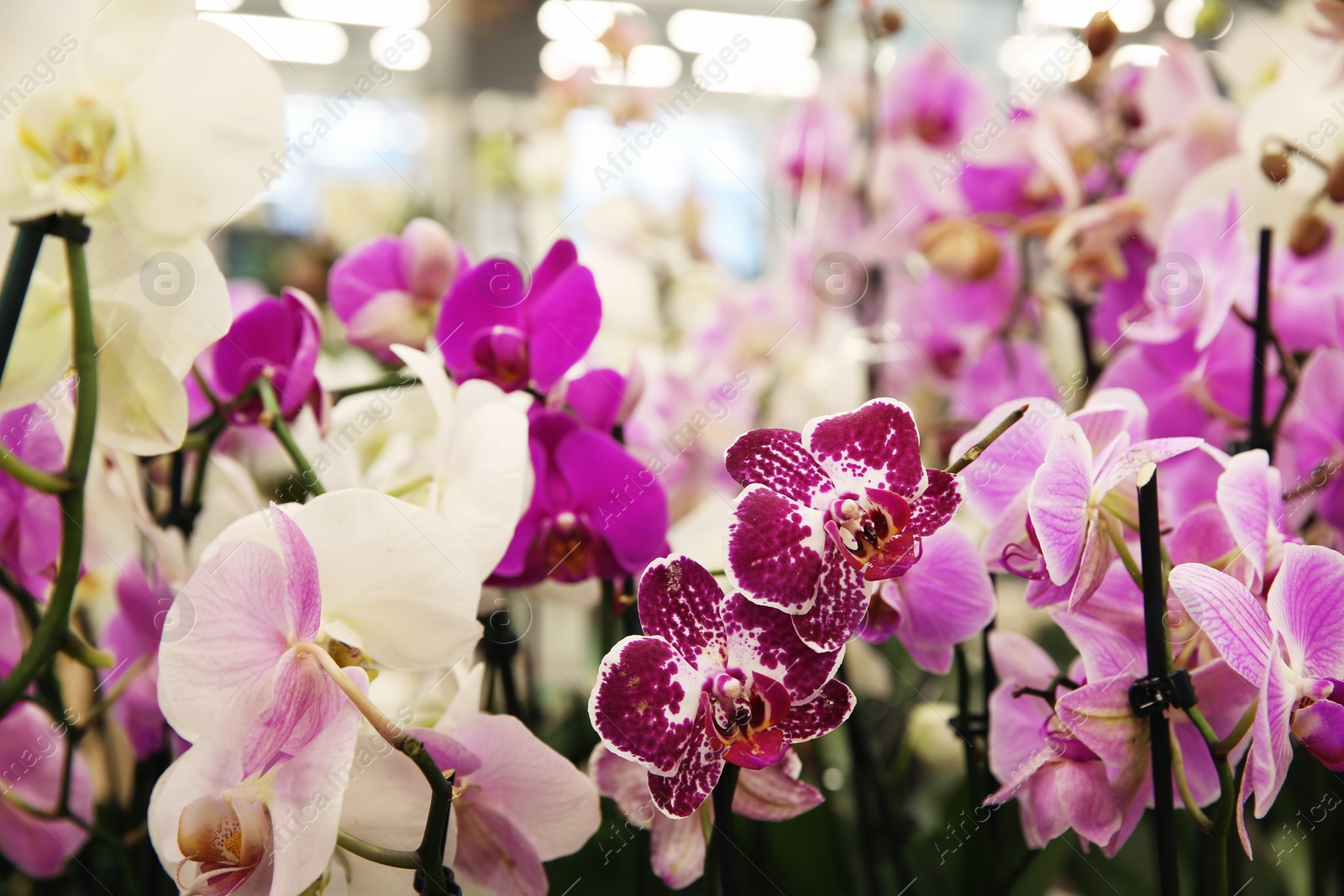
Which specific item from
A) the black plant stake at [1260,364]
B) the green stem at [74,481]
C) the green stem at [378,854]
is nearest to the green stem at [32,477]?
the green stem at [74,481]

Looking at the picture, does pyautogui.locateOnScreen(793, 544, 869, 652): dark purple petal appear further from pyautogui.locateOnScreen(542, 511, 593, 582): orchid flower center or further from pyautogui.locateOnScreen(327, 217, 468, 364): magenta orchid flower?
pyautogui.locateOnScreen(327, 217, 468, 364): magenta orchid flower

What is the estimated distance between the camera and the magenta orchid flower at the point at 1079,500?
228 mm

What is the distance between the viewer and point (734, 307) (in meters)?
0.73

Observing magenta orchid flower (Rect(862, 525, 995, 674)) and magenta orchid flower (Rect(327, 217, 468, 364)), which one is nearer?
magenta orchid flower (Rect(862, 525, 995, 674))

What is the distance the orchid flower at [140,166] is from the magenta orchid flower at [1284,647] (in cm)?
27

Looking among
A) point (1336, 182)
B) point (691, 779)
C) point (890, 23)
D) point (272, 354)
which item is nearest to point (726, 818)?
point (691, 779)

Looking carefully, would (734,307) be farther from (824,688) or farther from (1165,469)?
Result: (824,688)

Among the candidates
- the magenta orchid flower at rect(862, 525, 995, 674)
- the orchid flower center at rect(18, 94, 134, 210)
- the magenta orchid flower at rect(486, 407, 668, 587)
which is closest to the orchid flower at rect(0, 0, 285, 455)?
the orchid flower center at rect(18, 94, 134, 210)

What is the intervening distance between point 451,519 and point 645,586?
7cm

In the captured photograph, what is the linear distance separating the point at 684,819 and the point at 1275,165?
1.18 ft

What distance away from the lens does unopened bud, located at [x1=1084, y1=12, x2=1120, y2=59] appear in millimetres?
404

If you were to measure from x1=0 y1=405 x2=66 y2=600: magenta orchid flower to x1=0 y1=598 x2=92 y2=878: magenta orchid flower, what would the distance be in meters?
0.04

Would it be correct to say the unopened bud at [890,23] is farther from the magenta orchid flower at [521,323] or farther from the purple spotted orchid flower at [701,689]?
the purple spotted orchid flower at [701,689]

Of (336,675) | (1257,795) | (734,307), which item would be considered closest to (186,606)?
(336,675)
